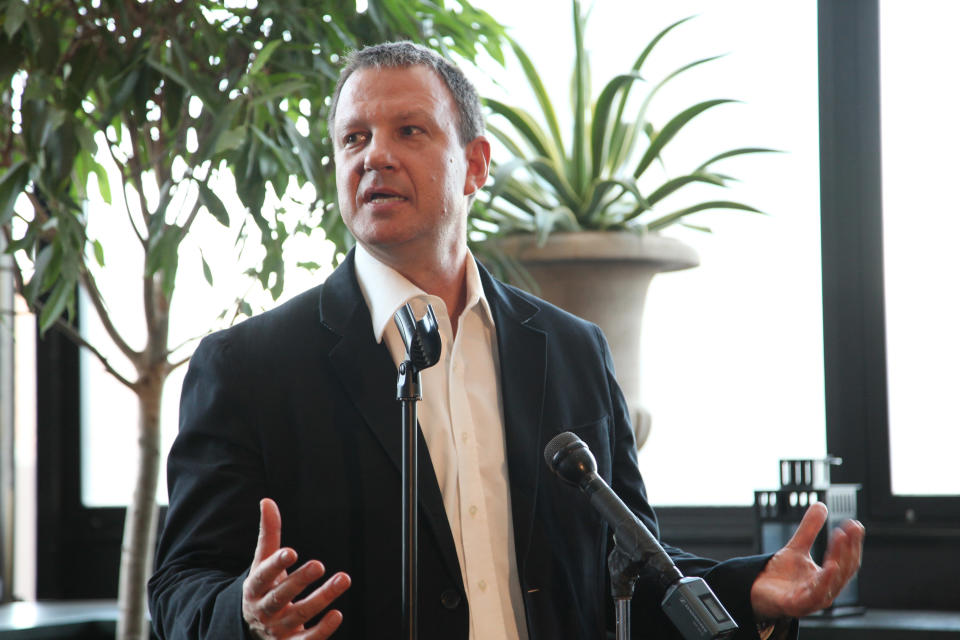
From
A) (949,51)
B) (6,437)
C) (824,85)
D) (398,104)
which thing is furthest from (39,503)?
(949,51)

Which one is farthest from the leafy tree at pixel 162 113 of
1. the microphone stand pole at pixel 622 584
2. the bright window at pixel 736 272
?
the microphone stand pole at pixel 622 584

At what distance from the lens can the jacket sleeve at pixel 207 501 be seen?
4.11ft

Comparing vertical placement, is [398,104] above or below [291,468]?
above

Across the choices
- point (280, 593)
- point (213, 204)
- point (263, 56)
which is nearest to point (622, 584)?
point (280, 593)

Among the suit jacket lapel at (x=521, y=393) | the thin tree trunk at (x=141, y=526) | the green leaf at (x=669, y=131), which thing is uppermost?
the green leaf at (x=669, y=131)

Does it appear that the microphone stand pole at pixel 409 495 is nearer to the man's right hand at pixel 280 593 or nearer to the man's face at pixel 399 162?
the man's right hand at pixel 280 593

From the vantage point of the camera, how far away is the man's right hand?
3.33ft

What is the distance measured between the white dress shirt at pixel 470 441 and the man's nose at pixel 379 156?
0.14m

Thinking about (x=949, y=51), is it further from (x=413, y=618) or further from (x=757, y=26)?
(x=413, y=618)

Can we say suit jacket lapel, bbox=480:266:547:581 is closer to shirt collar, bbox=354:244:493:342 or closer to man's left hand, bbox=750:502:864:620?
shirt collar, bbox=354:244:493:342

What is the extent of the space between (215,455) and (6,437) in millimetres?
2089

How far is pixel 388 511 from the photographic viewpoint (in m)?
1.37

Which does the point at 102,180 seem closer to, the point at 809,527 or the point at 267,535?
the point at 267,535

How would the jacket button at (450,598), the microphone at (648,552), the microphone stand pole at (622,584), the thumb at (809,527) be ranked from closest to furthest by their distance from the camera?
the microphone at (648,552) → the microphone stand pole at (622,584) → the thumb at (809,527) → the jacket button at (450,598)
